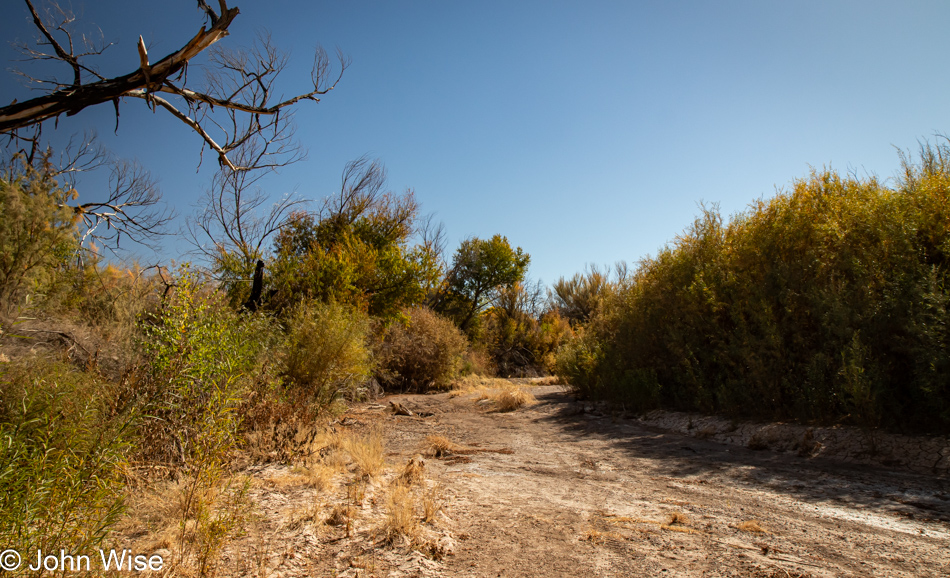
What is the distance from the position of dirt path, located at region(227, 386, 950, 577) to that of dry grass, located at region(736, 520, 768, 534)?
0.5 inches

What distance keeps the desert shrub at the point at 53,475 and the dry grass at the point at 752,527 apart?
13.6 ft

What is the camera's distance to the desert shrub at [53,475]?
1997mm

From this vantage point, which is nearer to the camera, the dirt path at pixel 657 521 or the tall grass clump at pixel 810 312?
the dirt path at pixel 657 521

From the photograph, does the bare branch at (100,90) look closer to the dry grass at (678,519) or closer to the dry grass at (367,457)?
the dry grass at (367,457)

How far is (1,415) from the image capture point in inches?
115

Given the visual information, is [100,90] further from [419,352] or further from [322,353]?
[419,352]

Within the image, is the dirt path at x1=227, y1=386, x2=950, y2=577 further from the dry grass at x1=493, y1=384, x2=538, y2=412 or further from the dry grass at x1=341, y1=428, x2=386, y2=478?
the dry grass at x1=493, y1=384, x2=538, y2=412

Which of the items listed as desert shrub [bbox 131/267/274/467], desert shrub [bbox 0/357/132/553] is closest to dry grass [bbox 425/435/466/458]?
desert shrub [bbox 131/267/274/467]

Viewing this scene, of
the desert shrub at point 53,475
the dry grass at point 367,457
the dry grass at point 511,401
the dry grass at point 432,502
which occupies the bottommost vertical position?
the dry grass at point 511,401

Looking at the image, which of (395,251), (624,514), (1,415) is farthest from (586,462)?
(395,251)

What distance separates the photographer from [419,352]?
17016 mm

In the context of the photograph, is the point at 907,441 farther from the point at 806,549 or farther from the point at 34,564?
the point at 34,564

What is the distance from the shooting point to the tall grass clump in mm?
5539

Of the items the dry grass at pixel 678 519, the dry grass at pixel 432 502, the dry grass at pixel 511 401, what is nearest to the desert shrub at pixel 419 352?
the dry grass at pixel 511 401
